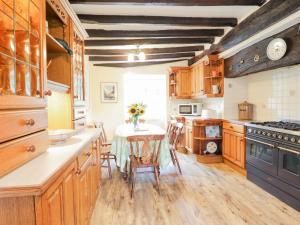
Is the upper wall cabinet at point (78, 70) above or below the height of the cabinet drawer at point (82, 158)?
above

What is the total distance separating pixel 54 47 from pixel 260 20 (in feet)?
8.74

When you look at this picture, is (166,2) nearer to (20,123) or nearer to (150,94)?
(20,123)

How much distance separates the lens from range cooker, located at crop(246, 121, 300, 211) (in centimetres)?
253

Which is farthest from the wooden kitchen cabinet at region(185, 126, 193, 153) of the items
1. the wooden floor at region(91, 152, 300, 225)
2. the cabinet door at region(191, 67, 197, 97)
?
the wooden floor at region(91, 152, 300, 225)

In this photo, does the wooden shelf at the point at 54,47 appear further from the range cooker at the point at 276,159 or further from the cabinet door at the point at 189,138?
the cabinet door at the point at 189,138

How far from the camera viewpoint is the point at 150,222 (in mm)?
2291

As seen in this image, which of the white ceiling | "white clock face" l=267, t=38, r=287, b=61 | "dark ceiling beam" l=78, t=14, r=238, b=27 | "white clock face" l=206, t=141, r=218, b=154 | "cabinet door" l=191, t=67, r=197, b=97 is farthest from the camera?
"cabinet door" l=191, t=67, r=197, b=97

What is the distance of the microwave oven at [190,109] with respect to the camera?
5832mm

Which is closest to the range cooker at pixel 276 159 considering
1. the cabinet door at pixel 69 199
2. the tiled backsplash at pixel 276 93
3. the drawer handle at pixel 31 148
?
the tiled backsplash at pixel 276 93

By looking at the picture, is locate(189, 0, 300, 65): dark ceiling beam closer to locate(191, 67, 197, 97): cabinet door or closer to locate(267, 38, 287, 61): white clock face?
locate(267, 38, 287, 61): white clock face

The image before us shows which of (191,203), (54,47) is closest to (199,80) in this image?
(191,203)

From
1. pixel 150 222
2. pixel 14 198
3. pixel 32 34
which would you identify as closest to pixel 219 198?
pixel 150 222

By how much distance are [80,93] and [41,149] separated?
4.44ft

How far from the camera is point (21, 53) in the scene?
1318mm
